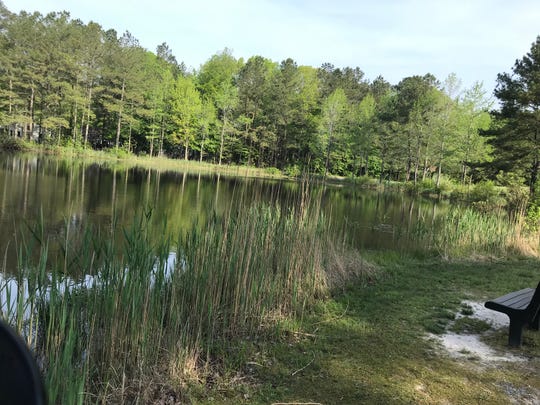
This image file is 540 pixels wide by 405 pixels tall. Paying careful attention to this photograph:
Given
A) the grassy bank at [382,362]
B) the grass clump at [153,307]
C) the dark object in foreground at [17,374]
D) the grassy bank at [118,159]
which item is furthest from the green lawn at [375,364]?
the grassy bank at [118,159]

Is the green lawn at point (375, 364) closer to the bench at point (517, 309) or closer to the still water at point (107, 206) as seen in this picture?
the bench at point (517, 309)

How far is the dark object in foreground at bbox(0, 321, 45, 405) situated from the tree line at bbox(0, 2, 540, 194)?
101 feet

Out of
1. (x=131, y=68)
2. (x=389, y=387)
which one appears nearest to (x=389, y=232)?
(x=389, y=387)

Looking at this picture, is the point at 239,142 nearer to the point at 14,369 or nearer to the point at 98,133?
the point at 98,133

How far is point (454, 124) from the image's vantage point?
125 feet

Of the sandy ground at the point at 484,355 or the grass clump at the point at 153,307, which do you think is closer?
the grass clump at the point at 153,307

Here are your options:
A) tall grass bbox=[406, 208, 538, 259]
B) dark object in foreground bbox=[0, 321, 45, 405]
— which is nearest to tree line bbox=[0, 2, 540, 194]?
tall grass bbox=[406, 208, 538, 259]

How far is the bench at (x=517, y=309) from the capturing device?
3762mm

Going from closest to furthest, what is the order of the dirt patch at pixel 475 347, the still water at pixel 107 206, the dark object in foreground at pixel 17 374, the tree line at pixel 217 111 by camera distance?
the dark object in foreground at pixel 17 374 < the dirt patch at pixel 475 347 < the still water at pixel 107 206 < the tree line at pixel 217 111

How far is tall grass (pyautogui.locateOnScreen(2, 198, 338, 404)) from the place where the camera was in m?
2.84

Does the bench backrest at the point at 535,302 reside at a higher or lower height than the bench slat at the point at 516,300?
higher

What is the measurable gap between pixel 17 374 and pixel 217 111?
49591mm

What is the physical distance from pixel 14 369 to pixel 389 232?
1356 centimetres

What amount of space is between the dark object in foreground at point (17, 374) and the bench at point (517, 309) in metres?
3.90
